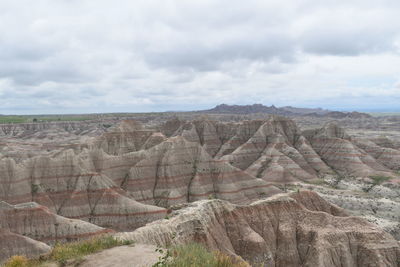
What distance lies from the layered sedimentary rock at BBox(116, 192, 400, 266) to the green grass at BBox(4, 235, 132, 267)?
12.7 m

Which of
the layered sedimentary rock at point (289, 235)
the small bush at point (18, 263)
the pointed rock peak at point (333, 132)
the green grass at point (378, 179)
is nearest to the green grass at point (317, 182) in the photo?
the green grass at point (378, 179)

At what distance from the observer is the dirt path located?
17.2 m

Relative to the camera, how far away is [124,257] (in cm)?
1831

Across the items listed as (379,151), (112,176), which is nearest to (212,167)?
(112,176)

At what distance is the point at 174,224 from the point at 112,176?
45.0 m

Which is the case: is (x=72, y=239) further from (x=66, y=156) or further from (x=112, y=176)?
(x=112, y=176)

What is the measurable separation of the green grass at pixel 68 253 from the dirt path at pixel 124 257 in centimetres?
59

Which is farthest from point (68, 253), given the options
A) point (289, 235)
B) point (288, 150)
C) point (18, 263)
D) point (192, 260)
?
point (288, 150)

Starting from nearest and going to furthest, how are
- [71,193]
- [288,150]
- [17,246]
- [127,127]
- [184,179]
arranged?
1. [17,246]
2. [71,193]
3. [184,179]
4. [127,127]
5. [288,150]

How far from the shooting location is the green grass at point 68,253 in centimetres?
1781

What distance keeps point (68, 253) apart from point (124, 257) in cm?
301

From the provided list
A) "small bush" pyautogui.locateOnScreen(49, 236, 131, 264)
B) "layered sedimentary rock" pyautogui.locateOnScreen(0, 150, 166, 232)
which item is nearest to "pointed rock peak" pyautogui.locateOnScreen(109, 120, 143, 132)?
"layered sedimentary rock" pyautogui.locateOnScreen(0, 150, 166, 232)

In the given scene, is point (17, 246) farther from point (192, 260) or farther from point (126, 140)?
point (126, 140)

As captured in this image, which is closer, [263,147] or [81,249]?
[81,249]
